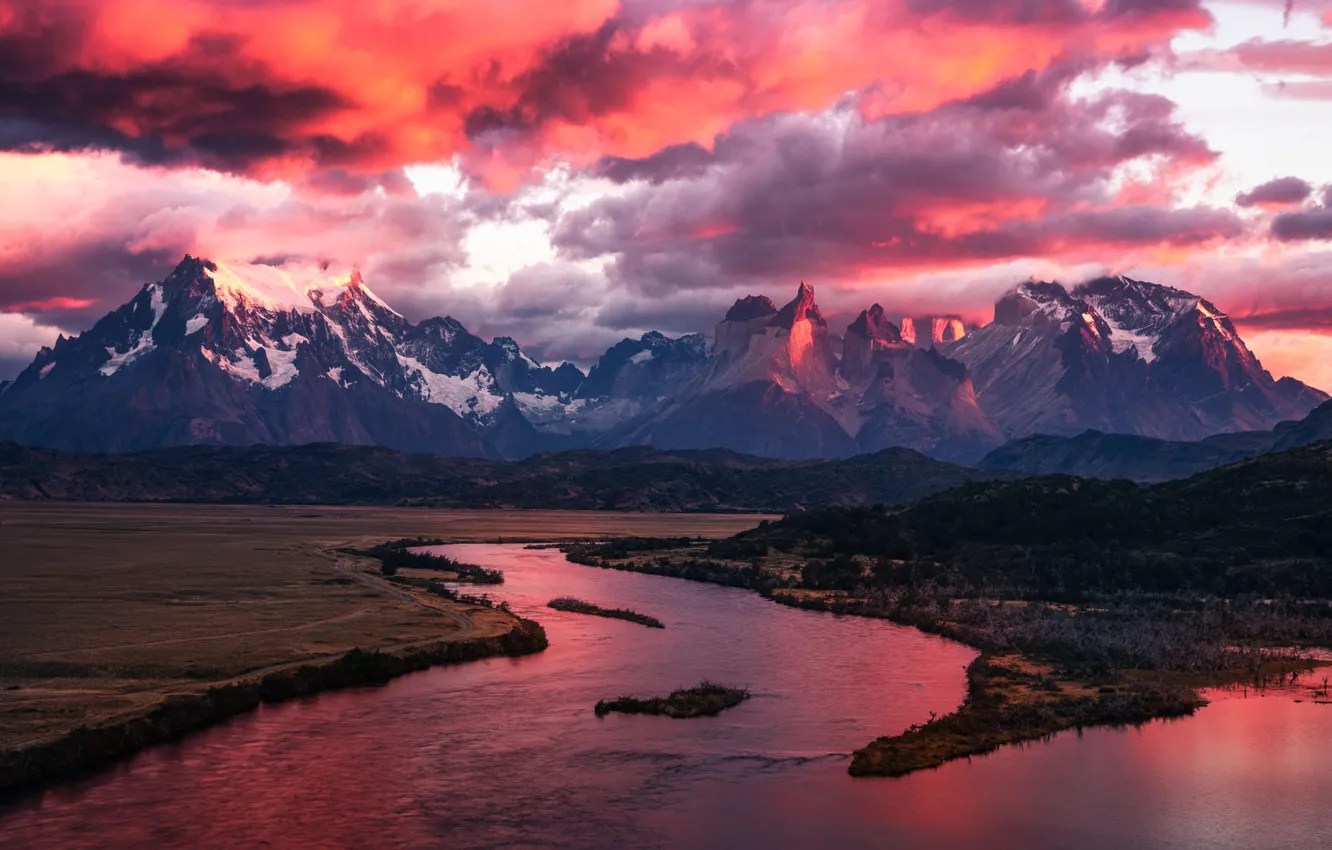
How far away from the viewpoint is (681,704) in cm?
8738

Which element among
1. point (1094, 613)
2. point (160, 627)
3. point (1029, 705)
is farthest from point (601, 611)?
point (1029, 705)

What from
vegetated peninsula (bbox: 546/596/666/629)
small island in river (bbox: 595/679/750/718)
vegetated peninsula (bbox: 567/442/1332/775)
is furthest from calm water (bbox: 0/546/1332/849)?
vegetated peninsula (bbox: 546/596/666/629)

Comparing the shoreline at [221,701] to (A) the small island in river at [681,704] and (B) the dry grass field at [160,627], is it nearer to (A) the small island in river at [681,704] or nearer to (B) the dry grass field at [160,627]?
(B) the dry grass field at [160,627]

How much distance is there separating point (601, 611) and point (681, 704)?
58494 millimetres

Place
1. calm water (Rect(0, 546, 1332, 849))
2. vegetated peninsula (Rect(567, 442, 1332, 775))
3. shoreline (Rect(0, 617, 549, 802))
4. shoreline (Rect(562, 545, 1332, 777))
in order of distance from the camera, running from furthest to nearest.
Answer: vegetated peninsula (Rect(567, 442, 1332, 775)) < shoreline (Rect(562, 545, 1332, 777)) < shoreline (Rect(0, 617, 549, 802)) < calm water (Rect(0, 546, 1332, 849))

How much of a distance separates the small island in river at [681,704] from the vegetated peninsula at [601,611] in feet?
139

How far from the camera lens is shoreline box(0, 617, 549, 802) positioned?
217ft

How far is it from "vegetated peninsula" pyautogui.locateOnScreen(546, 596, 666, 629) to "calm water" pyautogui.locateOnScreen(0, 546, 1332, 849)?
35916 mm

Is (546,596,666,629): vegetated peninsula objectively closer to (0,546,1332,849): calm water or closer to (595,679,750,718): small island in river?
(0,546,1332,849): calm water

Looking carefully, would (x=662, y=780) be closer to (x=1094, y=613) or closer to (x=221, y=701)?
(x=221, y=701)

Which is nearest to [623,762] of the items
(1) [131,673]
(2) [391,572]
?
(1) [131,673]

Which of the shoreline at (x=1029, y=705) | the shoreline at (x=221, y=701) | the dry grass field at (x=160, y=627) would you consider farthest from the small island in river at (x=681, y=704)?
the dry grass field at (x=160, y=627)

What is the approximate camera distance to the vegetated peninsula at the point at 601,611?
448ft

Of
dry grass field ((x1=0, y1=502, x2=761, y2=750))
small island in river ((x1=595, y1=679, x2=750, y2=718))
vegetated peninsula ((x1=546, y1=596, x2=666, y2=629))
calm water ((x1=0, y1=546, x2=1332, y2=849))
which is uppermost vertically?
dry grass field ((x1=0, y1=502, x2=761, y2=750))
